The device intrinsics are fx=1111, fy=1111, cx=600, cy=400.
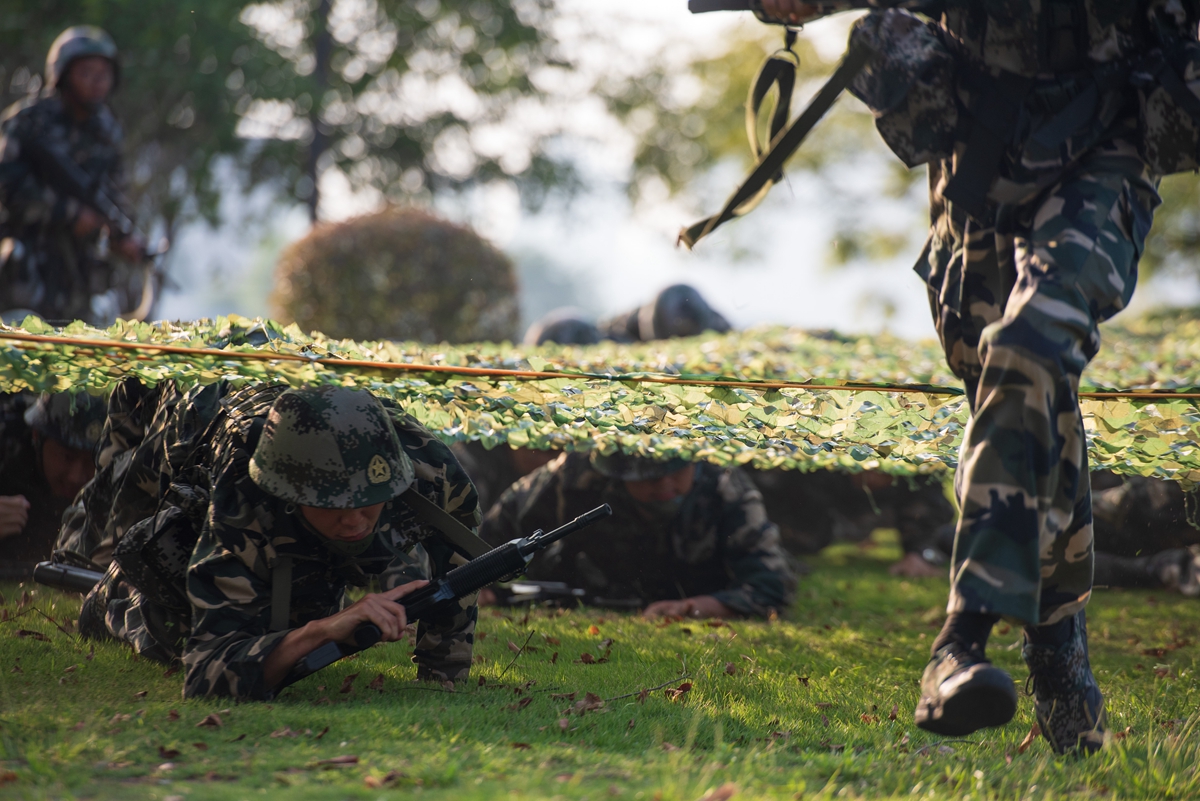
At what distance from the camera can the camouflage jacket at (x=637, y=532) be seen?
593 centimetres

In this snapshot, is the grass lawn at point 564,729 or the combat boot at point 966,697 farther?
the grass lawn at point 564,729

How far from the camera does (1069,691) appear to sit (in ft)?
9.40

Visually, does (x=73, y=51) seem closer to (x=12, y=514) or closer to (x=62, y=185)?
(x=62, y=185)

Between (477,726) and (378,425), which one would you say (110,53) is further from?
(477,726)

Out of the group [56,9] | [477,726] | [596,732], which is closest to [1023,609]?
[596,732]

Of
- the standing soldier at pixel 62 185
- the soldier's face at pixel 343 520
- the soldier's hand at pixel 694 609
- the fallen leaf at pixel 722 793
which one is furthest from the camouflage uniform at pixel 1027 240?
the standing soldier at pixel 62 185

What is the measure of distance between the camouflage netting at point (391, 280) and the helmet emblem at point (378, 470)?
29.0 feet

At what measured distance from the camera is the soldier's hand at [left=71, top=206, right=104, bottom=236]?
782 cm

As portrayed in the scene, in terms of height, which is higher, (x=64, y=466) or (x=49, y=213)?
(x=49, y=213)

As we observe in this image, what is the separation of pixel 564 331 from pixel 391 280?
2314mm

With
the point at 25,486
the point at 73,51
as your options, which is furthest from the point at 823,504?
the point at 73,51

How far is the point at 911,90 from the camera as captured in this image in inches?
122

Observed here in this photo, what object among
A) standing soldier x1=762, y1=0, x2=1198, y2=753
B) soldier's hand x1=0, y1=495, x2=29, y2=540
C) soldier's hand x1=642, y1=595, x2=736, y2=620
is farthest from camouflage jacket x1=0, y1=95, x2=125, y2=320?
standing soldier x1=762, y1=0, x2=1198, y2=753

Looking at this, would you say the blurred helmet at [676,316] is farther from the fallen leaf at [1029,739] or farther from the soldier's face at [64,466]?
the fallen leaf at [1029,739]
